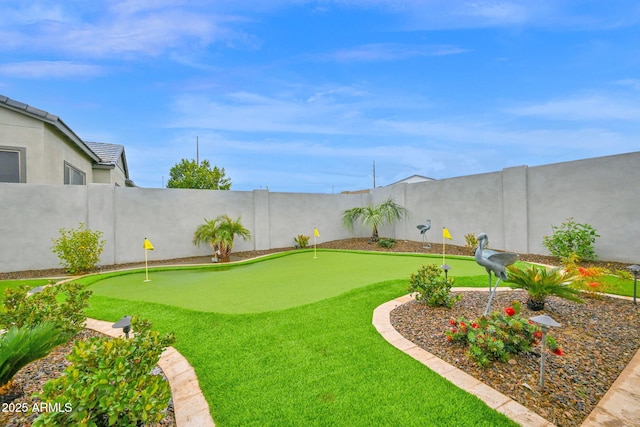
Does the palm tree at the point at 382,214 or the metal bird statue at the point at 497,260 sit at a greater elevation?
the palm tree at the point at 382,214

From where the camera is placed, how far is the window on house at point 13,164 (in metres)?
7.34

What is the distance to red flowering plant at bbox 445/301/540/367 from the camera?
8.15 ft


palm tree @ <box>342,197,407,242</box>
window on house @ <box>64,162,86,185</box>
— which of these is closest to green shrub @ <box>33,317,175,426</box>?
palm tree @ <box>342,197,407,242</box>

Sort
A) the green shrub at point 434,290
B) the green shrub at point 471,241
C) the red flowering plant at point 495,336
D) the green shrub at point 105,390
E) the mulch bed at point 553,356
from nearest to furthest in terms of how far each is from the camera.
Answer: the green shrub at point 105,390, the mulch bed at point 553,356, the red flowering plant at point 495,336, the green shrub at point 434,290, the green shrub at point 471,241

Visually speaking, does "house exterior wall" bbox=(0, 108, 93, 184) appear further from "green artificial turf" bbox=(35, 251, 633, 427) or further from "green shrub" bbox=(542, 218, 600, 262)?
"green shrub" bbox=(542, 218, 600, 262)

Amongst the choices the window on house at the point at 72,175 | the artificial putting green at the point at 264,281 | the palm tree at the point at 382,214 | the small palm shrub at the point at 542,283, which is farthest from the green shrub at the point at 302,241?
the window on house at the point at 72,175

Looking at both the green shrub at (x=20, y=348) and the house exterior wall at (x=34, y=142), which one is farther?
the house exterior wall at (x=34, y=142)

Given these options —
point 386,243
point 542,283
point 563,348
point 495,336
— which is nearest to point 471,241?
point 386,243

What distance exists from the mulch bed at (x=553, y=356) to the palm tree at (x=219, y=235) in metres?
5.01

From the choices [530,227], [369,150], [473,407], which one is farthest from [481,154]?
[473,407]

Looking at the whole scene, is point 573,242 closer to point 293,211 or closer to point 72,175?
point 293,211

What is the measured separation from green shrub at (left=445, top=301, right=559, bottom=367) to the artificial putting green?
2.14 meters

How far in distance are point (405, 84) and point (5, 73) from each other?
1111cm

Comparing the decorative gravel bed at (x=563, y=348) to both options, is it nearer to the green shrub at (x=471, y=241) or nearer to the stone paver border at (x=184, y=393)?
the stone paver border at (x=184, y=393)
